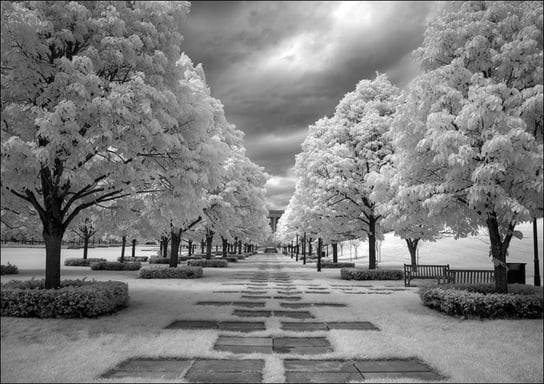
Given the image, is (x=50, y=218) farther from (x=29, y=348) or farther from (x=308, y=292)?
(x=308, y=292)

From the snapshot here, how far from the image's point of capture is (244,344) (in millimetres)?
A: 7742

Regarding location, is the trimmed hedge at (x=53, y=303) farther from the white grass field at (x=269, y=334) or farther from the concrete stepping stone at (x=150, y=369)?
the concrete stepping stone at (x=150, y=369)

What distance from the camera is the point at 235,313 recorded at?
37.1 ft

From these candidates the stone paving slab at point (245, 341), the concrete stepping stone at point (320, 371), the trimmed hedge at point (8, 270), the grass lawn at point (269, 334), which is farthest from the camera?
the trimmed hedge at point (8, 270)

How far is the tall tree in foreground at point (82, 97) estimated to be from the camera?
29.6ft

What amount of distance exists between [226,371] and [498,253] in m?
8.88

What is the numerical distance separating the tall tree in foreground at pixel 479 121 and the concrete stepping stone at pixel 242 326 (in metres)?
5.37

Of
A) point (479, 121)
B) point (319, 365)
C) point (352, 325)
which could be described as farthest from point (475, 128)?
point (319, 365)

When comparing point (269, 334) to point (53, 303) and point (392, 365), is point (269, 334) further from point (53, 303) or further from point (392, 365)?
point (53, 303)

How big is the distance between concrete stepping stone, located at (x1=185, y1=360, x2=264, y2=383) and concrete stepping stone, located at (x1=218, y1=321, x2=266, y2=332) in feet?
8.35

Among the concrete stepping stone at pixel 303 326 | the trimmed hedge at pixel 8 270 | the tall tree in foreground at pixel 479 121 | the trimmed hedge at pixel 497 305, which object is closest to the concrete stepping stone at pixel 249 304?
the concrete stepping stone at pixel 303 326

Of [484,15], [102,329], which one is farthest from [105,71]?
[484,15]

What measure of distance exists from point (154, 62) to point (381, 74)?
58.4 ft

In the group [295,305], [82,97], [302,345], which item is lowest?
[295,305]
